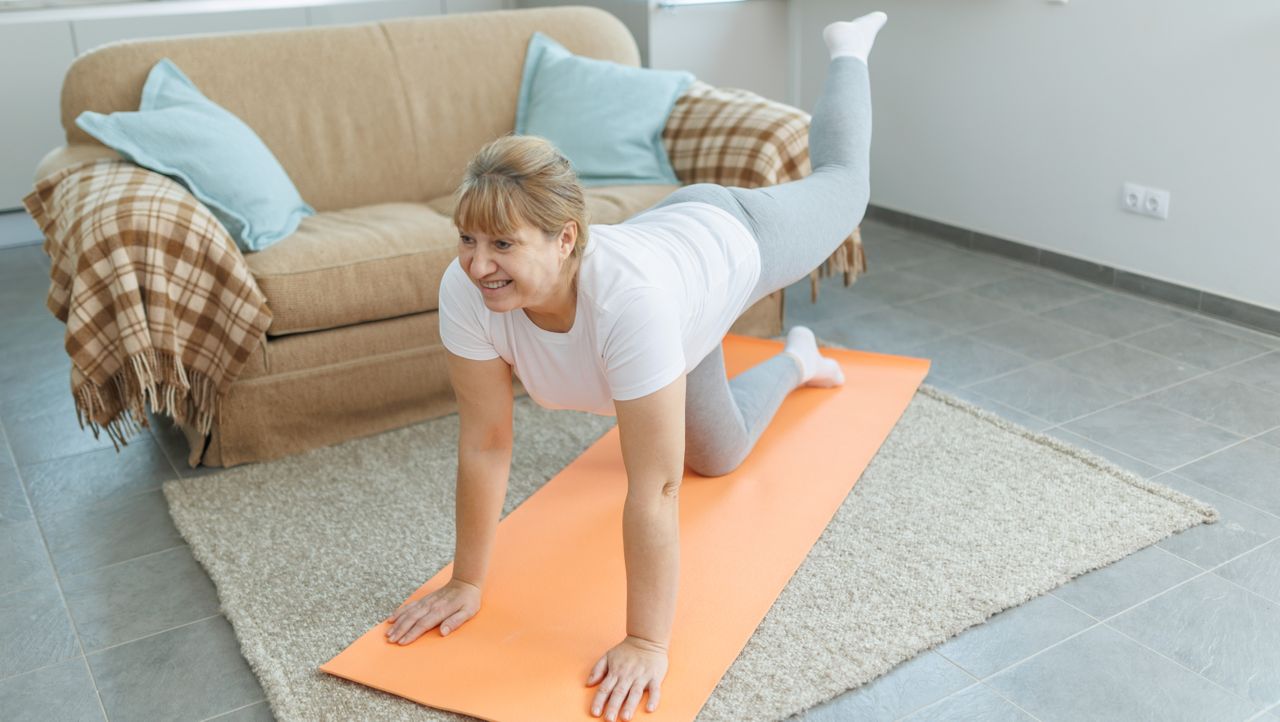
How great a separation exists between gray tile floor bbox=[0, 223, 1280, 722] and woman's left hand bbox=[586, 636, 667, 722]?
9.2 inches

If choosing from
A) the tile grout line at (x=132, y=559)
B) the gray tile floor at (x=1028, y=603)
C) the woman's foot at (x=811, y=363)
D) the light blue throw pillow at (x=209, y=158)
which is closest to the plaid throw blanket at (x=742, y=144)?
the woman's foot at (x=811, y=363)

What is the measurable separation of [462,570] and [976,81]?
275 cm

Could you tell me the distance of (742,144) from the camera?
2.91 meters

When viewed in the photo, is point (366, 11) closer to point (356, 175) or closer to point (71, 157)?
point (356, 175)

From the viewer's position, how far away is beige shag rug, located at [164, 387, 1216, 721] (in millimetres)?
1708

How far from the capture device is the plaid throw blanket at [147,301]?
220 centimetres

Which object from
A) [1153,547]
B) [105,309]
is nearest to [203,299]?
[105,309]

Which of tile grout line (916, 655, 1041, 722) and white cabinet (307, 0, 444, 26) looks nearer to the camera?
tile grout line (916, 655, 1041, 722)

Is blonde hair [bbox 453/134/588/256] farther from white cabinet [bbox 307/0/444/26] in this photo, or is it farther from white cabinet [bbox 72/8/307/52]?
white cabinet [bbox 307/0/444/26]

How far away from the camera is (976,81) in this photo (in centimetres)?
377

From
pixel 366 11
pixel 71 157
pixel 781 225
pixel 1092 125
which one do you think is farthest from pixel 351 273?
pixel 366 11

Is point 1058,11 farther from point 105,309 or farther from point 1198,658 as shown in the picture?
point 105,309

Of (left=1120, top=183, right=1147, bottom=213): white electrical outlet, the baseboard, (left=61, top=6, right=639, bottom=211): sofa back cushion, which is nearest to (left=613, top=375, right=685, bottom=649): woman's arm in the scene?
(left=61, top=6, right=639, bottom=211): sofa back cushion

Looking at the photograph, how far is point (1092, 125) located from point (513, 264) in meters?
2.59
